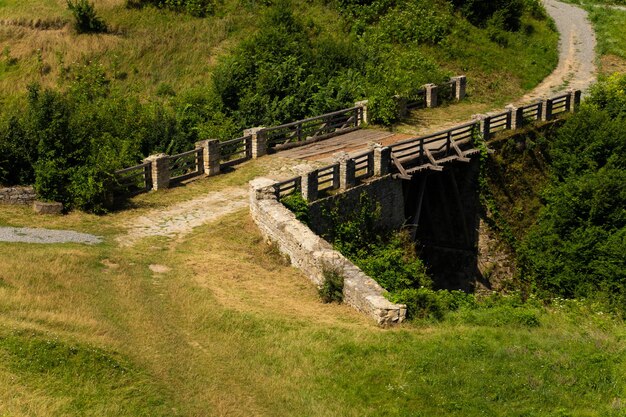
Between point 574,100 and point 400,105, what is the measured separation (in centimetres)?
809


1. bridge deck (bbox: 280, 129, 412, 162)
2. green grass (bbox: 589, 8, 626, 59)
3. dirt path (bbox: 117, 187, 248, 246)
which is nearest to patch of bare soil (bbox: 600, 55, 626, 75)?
green grass (bbox: 589, 8, 626, 59)

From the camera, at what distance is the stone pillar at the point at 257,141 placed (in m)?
30.2

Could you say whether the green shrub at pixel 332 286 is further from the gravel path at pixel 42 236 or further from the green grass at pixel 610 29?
the green grass at pixel 610 29

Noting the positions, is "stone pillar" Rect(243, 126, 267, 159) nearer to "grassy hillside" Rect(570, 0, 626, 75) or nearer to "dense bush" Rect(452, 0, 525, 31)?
"dense bush" Rect(452, 0, 525, 31)

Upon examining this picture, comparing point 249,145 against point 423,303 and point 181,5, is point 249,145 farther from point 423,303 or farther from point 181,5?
point 181,5

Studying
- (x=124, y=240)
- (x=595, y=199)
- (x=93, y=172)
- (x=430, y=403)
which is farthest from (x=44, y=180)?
(x=595, y=199)

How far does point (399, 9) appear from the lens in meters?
47.0

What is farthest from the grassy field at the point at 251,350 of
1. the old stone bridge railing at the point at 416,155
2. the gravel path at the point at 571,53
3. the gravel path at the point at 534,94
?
the gravel path at the point at 571,53

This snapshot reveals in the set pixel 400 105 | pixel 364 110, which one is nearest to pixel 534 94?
pixel 400 105

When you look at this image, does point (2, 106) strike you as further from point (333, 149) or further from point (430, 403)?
point (430, 403)

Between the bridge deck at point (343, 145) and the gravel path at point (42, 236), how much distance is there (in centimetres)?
985

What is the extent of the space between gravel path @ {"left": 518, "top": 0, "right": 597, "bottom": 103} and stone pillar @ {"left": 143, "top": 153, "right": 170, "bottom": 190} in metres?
20.1

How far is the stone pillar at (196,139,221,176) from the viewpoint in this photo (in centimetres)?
2847

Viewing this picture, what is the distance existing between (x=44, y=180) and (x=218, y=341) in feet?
32.8
